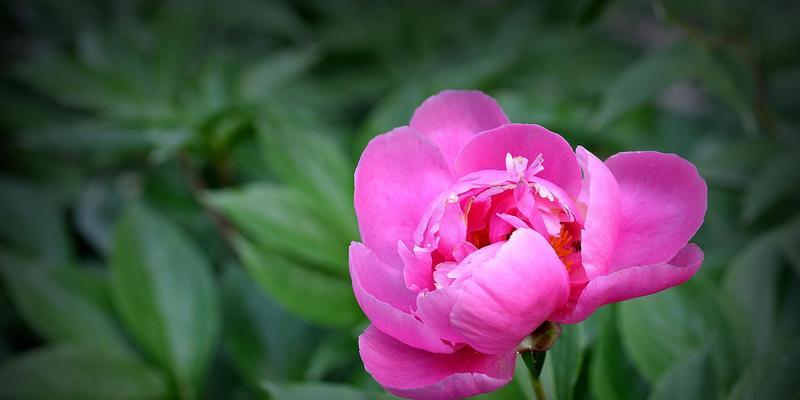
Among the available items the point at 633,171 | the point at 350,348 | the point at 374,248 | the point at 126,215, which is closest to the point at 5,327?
the point at 126,215

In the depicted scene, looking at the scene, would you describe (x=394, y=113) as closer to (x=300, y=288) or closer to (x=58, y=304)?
(x=300, y=288)

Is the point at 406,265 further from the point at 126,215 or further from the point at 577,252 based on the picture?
the point at 126,215

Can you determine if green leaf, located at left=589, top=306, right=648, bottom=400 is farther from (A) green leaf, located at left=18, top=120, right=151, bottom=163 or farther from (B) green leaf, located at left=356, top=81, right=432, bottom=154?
(A) green leaf, located at left=18, top=120, right=151, bottom=163

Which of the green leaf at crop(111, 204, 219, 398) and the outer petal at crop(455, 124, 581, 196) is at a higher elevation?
the outer petal at crop(455, 124, 581, 196)

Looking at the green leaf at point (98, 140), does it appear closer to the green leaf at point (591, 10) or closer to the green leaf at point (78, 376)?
the green leaf at point (78, 376)

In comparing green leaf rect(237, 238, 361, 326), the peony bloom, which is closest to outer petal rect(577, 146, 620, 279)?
the peony bloom
